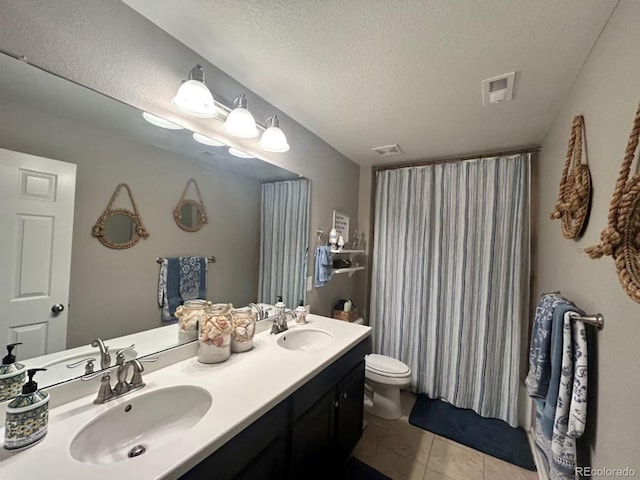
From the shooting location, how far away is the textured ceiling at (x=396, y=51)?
3.21ft

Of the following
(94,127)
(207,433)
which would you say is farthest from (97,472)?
(94,127)

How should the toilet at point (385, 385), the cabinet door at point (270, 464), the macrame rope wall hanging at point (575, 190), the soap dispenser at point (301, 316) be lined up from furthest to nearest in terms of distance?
the toilet at point (385, 385)
the soap dispenser at point (301, 316)
the macrame rope wall hanging at point (575, 190)
the cabinet door at point (270, 464)

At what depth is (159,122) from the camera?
1.13 m

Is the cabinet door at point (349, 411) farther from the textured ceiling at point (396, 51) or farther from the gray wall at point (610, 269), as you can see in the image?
the textured ceiling at point (396, 51)

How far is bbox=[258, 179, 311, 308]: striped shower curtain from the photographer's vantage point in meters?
1.71

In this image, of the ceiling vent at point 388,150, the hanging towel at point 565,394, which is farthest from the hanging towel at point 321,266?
the hanging towel at point 565,394

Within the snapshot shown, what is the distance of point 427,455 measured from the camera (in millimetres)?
1760

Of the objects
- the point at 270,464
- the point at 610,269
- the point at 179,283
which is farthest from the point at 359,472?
the point at 610,269

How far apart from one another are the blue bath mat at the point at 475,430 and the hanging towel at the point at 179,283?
198cm

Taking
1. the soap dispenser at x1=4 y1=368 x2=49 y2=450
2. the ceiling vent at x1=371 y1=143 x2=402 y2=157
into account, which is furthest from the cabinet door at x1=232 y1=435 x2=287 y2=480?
the ceiling vent at x1=371 y1=143 x2=402 y2=157

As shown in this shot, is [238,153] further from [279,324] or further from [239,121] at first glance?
[279,324]

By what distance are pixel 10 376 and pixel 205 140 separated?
111cm

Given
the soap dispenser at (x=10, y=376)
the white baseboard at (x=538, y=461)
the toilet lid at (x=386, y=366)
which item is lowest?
the white baseboard at (x=538, y=461)

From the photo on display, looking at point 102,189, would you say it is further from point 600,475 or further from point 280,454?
point 600,475
